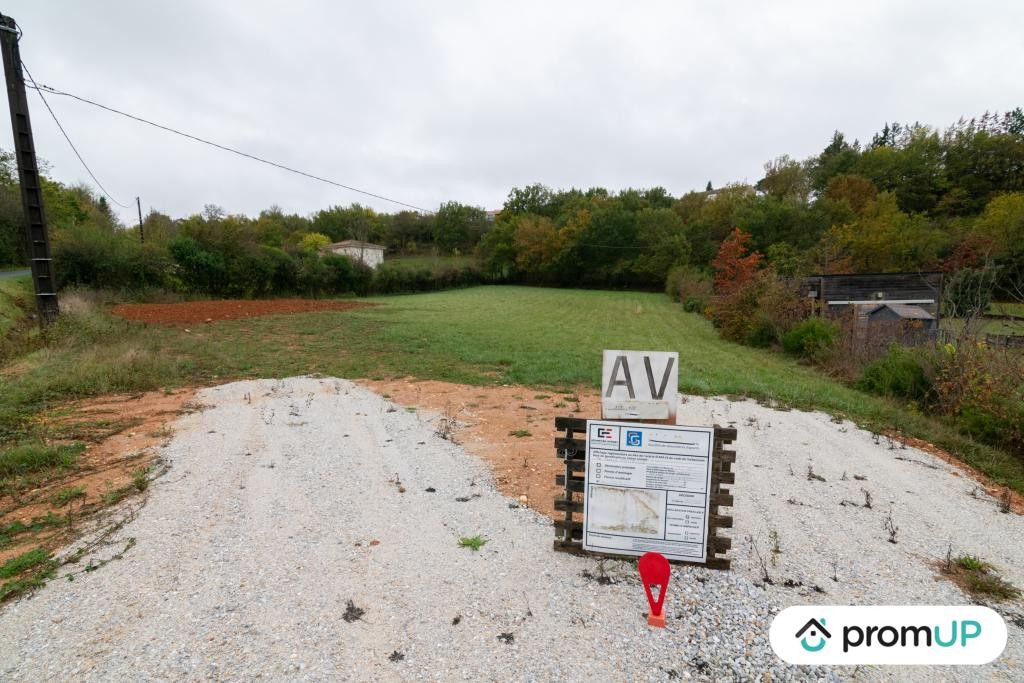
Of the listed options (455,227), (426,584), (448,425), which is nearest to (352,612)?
(426,584)

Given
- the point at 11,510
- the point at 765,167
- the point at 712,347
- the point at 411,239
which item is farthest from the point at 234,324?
the point at 765,167

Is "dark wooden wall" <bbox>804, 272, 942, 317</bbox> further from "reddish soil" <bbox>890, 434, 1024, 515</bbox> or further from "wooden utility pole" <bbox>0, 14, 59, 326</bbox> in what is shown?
"wooden utility pole" <bbox>0, 14, 59, 326</bbox>

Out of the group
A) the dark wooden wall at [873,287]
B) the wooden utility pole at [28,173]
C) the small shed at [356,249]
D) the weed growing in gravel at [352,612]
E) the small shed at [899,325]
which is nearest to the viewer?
the weed growing in gravel at [352,612]

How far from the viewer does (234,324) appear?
18734 mm

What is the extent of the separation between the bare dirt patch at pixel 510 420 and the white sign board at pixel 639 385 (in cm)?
160

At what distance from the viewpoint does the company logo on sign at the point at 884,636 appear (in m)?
2.64

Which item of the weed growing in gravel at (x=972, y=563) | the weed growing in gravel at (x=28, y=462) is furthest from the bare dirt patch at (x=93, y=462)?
the weed growing in gravel at (x=972, y=563)

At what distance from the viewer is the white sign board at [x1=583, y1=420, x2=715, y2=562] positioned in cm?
325

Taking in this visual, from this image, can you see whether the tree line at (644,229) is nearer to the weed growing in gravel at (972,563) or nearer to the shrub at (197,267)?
the shrub at (197,267)

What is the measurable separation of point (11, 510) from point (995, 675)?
769 centimetres

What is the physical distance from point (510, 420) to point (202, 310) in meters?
21.4

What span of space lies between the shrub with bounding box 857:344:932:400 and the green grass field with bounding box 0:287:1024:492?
0.43 metres

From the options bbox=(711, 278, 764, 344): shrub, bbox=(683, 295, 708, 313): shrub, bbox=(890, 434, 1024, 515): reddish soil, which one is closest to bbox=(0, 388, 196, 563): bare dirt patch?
bbox=(890, 434, 1024, 515): reddish soil

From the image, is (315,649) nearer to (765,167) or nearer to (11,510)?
(11,510)
